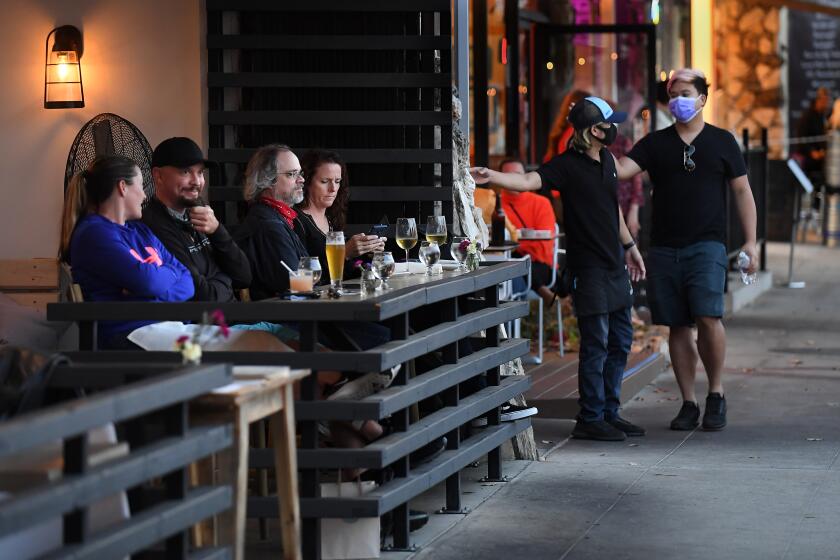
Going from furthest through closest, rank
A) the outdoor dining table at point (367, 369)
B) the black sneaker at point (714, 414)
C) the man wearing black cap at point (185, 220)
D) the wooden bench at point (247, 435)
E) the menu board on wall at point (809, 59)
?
the menu board on wall at point (809, 59) < the black sneaker at point (714, 414) < the man wearing black cap at point (185, 220) < the outdoor dining table at point (367, 369) < the wooden bench at point (247, 435)

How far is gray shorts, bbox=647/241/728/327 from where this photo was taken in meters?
8.17

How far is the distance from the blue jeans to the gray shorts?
273 millimetres

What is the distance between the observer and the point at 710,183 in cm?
824

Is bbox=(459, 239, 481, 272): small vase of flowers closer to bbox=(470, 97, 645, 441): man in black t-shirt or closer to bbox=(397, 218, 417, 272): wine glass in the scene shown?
bbox=(397, 218, 417, 272): wine glass

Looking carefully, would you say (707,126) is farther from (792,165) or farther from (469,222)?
(792,165)

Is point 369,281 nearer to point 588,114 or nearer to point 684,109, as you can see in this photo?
point 588,114

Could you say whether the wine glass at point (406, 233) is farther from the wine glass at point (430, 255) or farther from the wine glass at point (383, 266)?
the wine glass at point (383, 266)

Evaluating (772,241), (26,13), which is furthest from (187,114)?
(772,241)

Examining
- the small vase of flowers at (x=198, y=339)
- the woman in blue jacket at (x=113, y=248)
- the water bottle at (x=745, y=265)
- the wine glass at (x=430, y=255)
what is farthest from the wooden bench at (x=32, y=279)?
the water bottle at (x=745, y=265)

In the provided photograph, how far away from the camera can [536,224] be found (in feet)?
34.3

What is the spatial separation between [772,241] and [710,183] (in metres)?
13.3

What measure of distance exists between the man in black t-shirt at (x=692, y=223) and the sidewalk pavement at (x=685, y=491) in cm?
45

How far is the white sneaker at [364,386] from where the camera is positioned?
5.75 meters

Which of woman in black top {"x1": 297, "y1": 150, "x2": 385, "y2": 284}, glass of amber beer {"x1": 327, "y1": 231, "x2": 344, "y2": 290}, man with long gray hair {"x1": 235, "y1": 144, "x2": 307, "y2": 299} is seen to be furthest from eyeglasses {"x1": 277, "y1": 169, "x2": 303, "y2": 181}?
glass of amber beer {"x1": 327, "y1": 231, "x2": 344, "y2": 290}
